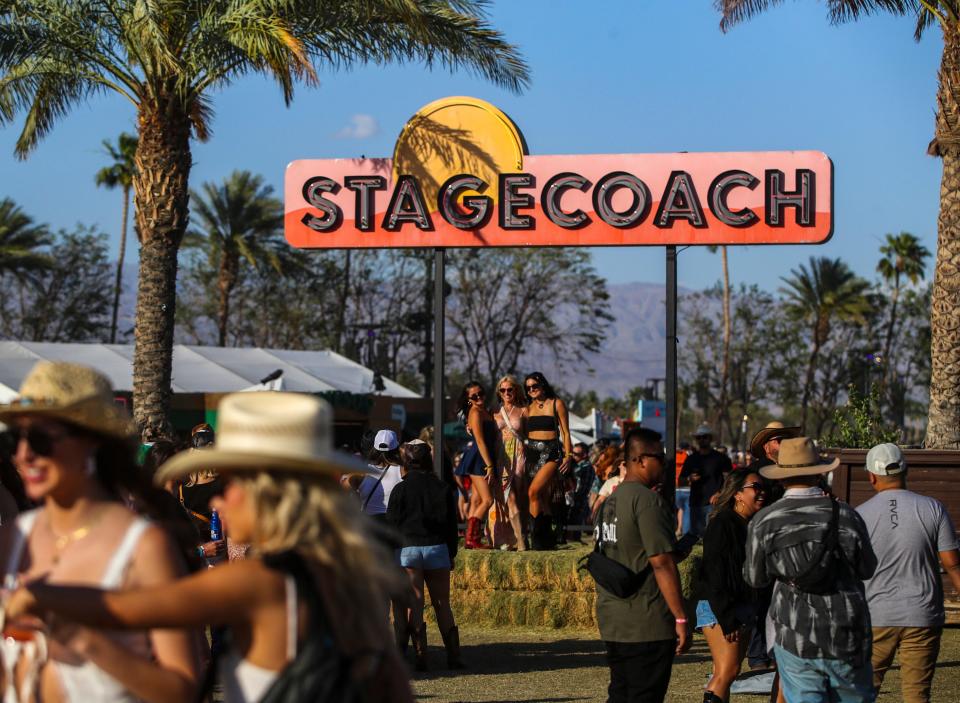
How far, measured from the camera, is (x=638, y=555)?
698 cm

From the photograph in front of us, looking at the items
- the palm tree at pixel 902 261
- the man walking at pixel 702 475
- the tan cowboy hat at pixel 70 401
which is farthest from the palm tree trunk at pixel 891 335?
the tan cowboy hat at pixel 70 401

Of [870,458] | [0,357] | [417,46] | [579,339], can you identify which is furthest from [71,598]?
[579,339]

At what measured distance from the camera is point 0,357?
3020 centimetres

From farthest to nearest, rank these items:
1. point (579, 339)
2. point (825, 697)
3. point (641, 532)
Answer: point (579, 339), point (641, 532), point (825, 697)

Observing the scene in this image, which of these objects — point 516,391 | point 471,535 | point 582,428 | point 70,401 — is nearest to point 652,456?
point 70,401

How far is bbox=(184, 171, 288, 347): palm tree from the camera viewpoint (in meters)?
48.1

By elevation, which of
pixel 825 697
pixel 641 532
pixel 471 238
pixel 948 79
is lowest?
pixel 825 697

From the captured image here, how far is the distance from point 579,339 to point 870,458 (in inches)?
1888

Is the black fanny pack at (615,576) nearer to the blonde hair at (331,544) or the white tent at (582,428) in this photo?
the blonde hair at (331,544)

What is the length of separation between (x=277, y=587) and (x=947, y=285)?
1440cm

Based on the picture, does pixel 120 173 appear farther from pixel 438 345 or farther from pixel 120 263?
pixel 438 345

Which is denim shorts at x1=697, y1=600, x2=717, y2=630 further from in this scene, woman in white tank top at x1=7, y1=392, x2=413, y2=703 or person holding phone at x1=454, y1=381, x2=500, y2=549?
woman in white tank top at x1=7, y1=392, x2=413, y2=703

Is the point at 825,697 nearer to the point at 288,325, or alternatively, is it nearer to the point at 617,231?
the point at 617,231

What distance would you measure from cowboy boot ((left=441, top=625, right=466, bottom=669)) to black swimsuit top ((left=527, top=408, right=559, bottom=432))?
9.91 ft
